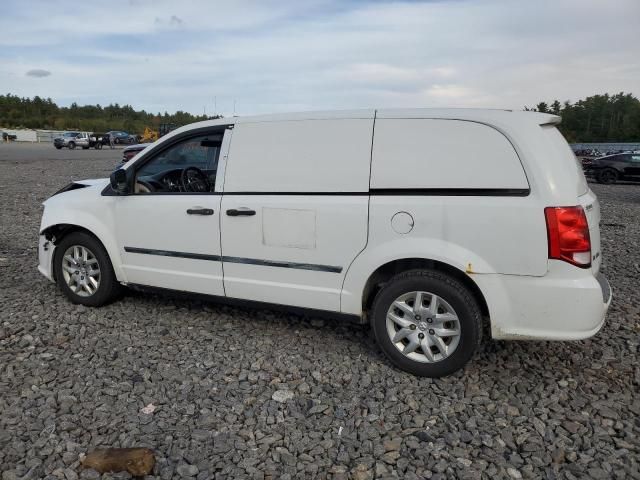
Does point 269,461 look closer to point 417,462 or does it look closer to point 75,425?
point 417,462

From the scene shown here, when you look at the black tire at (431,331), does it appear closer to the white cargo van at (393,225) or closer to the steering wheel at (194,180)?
the white cargo van at (393,225)

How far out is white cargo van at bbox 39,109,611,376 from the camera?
11.0ft

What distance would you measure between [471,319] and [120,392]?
7.86 feet

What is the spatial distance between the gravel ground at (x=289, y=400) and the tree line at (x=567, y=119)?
8910 centimetres

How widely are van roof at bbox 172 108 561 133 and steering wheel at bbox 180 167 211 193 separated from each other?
62 centimetres

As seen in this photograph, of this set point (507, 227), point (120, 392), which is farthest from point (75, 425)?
point (507, 227)

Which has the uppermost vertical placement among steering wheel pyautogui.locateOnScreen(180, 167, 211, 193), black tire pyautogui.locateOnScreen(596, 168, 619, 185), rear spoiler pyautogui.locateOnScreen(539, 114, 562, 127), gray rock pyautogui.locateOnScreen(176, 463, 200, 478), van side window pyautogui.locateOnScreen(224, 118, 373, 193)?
rear spoiler pyautogui.locateOnScreen(539, 114, 562, 127)

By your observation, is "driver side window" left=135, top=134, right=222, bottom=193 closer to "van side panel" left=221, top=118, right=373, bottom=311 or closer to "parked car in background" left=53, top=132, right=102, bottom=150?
"van side panel" left=221, top=118, right=373, bottom=311

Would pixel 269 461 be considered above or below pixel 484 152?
below

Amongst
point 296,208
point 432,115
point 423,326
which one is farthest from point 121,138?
point 423,326

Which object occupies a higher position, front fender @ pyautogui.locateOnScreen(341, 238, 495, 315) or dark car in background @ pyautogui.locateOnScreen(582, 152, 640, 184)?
front fender @ pyautogui.locateOnScreen(341, 238, 495, 315)

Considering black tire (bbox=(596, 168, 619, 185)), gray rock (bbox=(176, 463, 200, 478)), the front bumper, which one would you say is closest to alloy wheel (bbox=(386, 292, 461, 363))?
gray rock (bbox=(176, 463, 200, 478))

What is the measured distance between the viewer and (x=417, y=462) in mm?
2857

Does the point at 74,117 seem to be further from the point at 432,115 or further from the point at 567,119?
the point at 432,115
